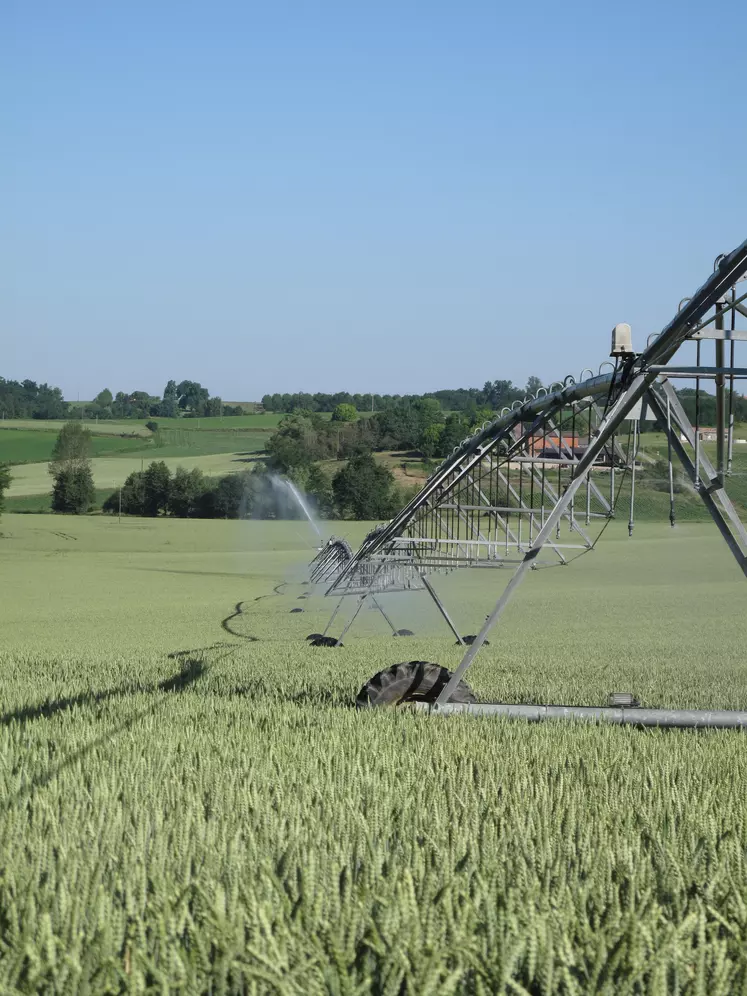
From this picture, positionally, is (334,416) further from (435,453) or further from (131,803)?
(131,803)

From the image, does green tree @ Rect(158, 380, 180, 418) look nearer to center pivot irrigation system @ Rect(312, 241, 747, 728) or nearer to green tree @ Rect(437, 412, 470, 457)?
green tree @ Rect(437, 412, 470, 457)

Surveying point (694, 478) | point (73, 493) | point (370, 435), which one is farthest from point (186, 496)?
point (694, 478)

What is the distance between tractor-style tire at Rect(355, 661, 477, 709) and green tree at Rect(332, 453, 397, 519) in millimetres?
63228

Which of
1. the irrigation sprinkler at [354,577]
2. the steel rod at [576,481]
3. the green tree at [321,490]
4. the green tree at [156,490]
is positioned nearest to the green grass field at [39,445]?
the green tree at [156,490]

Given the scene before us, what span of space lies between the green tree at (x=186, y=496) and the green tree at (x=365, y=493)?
40.2 ft

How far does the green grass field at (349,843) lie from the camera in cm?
328

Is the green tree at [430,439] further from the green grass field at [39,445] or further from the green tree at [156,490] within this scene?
the green grass field at [39,445]

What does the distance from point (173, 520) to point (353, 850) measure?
243ft

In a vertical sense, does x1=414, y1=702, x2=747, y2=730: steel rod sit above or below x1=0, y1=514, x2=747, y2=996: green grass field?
below

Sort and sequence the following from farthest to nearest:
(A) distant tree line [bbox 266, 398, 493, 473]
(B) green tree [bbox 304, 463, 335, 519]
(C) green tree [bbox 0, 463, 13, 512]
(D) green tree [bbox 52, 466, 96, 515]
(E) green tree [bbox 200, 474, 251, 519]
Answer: (A) distant tree line [bbox 266, 398, 493, 473], (E) green tree [bbox 200, 474, 251, 519], (D) green tree [bbox 52, 466, 96, 515], (B) green tree [bbox 304, 463, 335, 519], (C) green tree [bbox 0, 463, 13, 512]

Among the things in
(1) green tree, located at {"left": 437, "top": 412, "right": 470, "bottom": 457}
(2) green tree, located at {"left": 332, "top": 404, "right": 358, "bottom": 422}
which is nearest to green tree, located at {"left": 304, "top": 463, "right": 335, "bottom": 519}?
(1) green tree, located at {"left": 437, "top": 412, "right": 470, "bottom": 457}

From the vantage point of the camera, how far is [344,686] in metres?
11.5

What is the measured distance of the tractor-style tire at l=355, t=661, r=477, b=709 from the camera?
30.6 ft

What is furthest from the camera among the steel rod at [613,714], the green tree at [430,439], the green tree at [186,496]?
the green tree at [430,439]
